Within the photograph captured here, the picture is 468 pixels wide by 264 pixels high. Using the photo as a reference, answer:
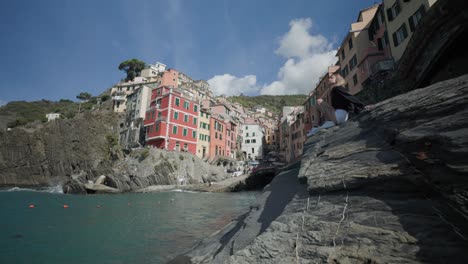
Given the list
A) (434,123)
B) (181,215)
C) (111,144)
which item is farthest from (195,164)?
(434,123)

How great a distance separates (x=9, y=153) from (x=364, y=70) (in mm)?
68196

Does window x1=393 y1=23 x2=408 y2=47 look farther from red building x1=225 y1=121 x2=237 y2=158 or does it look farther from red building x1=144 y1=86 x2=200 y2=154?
red building x1=225 y1=121 x2=237 y2=158

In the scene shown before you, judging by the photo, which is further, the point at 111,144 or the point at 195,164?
A: the point at 111,144

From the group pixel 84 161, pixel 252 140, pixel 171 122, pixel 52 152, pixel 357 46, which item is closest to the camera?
pixel 357 46

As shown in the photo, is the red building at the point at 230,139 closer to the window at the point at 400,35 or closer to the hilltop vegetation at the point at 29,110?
the window at the point at 400,35

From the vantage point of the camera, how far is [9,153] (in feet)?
143

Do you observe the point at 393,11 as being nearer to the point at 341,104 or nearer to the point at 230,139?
the point at 341,104

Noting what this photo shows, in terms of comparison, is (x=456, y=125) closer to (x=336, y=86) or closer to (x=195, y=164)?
(x=336, y=86)

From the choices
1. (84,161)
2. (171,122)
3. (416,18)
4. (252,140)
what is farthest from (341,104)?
(252,140)

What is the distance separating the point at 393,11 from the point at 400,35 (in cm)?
300

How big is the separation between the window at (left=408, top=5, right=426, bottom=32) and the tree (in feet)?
267

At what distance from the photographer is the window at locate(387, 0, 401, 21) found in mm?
19758

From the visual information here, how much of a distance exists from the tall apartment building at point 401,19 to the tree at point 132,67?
258 ft

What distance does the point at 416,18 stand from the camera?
57.1 ft
